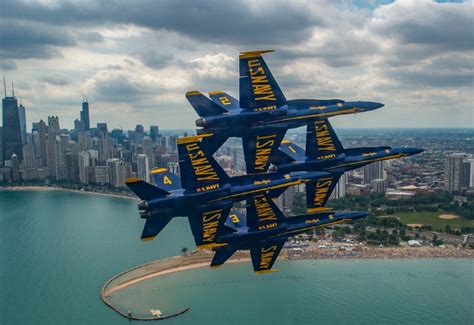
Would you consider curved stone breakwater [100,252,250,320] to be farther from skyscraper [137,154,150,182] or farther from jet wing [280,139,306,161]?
skyscraper [137,154,150,182]

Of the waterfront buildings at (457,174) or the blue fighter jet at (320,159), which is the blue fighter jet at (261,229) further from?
the waterfront buildings at (457,174)

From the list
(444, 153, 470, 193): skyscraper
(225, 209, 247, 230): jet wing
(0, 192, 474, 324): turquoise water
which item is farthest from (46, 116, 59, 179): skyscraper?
(225, 209, 247, 230): jet wing

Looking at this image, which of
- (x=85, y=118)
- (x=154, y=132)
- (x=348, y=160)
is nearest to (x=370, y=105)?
(x=348, y=160)

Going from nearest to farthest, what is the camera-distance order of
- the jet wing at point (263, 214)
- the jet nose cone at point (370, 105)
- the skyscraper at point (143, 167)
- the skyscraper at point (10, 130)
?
the jet wing at point (263, 214)
the jet nose cone at point (370, 105)
the skyscraper at point (143, 167)
the skyscraper at point (10, 130)

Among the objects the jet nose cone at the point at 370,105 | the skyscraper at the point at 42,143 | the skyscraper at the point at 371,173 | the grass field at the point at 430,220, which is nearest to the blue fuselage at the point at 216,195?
the jet nose cone at the point at 370,105

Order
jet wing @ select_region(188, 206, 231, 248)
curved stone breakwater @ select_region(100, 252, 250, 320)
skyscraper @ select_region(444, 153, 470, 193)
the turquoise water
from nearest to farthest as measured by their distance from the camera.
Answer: jet wing @ select_region(188, 206, 231, 248) < the turquoise water < curved stone breakwater @ select_region(100, 252, 250, 320) < skyscraper @ select_region(444, 153, 470, 193)

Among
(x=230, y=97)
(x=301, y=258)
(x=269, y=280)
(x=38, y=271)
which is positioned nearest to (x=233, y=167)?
(x=301, y=258)

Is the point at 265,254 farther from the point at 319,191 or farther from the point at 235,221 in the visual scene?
the point at 319,191
